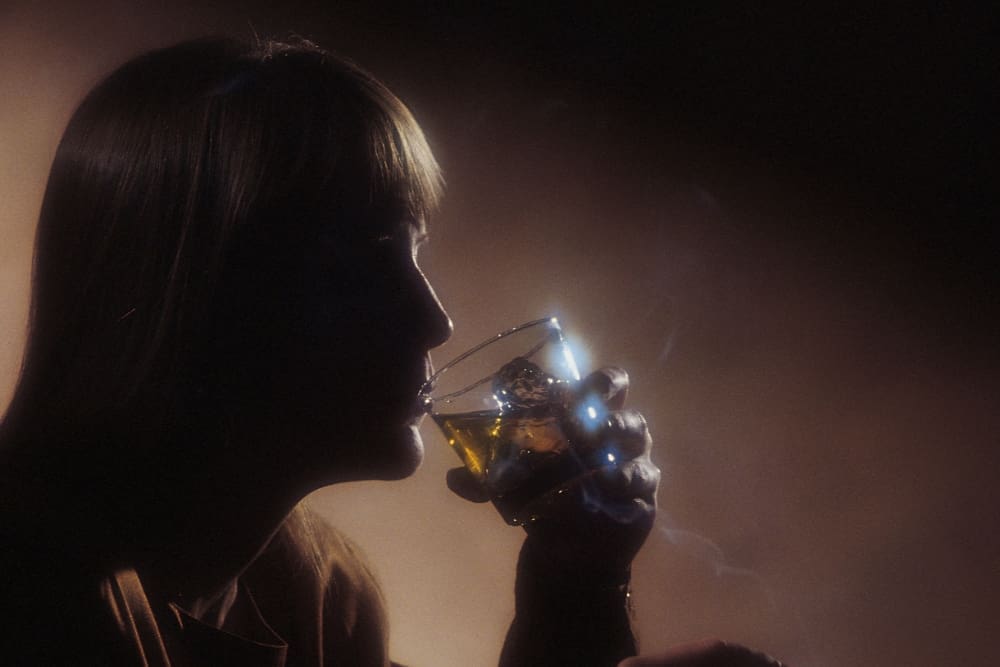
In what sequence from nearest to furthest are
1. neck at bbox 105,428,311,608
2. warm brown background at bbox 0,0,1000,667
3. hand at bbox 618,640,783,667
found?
hand at bbox 618,640,783,667
neck at bbox 105,428,311,608
warm brown background at bbox 0,0,1000,667

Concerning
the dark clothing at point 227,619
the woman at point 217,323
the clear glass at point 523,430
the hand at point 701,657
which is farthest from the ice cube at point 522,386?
the dark clothing at point 227,619

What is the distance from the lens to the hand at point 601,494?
1464mm

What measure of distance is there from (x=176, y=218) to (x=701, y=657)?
43.8 inches

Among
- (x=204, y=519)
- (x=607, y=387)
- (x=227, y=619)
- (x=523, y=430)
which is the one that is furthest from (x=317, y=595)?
(x=607, y=387)

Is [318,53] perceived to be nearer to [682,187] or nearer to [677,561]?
[682,187]

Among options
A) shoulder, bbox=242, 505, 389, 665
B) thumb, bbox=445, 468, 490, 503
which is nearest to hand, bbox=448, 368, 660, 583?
thumb, bbox=445, 468, 490, 503

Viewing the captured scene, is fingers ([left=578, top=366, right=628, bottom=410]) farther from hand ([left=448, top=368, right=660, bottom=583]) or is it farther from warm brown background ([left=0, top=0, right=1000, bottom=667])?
warm brown background ([left=0, top=0, right=1000, bottom=667])

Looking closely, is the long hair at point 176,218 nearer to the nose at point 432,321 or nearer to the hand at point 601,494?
the nose at point 432,321

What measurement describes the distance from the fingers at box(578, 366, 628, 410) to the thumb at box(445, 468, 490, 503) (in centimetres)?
28

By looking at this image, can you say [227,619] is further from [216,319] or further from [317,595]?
[216,319]

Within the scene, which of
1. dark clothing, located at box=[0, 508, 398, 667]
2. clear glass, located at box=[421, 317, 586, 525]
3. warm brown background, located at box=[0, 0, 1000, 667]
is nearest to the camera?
dark clothing, located at box=[0, 508, 398, 667]

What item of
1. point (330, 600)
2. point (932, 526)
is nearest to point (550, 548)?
point (330, 600)

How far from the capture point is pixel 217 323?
4.37 ft

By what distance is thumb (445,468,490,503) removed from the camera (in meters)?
1.53
